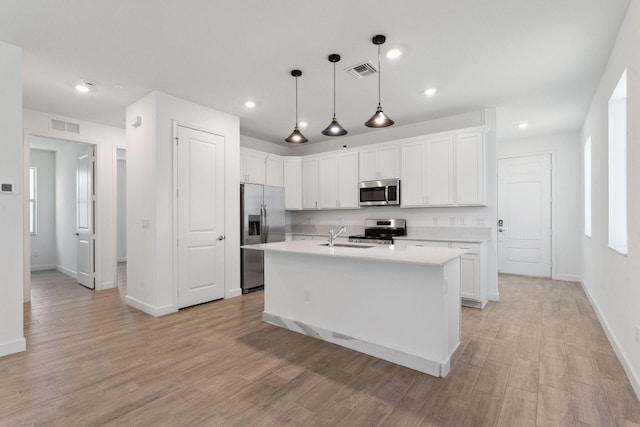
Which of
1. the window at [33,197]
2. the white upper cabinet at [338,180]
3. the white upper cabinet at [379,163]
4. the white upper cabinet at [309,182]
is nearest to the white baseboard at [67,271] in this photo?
the window at [33,197]

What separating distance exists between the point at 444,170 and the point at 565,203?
2983 millimetres

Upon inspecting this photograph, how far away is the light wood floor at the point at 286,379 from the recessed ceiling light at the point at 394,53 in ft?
9.39

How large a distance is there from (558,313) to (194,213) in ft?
16.2

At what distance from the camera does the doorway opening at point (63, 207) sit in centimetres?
563

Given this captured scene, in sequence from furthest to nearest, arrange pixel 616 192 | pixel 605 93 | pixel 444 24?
1. pixel 605 93
2. pixel 616 192
3. pixel 444 24

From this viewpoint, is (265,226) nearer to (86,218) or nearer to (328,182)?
(328,182)

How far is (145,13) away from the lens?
8.11ft

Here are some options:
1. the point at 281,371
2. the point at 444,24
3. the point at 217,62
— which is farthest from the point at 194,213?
the point at 444,24

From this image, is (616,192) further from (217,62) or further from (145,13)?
(145,13)

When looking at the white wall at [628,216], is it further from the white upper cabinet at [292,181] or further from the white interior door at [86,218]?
the white interior door at [86,218]

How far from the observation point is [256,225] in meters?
5.30

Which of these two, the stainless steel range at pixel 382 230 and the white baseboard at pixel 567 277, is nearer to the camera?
the stainless steel range at pixel 382 230

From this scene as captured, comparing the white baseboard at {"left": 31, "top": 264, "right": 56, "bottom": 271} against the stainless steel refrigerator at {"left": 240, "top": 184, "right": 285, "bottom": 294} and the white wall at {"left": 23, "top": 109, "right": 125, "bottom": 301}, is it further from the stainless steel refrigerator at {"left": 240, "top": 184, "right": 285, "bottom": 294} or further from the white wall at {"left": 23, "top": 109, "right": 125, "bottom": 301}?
the stainless steel refrigerator at {"left": 240, "top": 184, "right": 285, "bottom": 294}

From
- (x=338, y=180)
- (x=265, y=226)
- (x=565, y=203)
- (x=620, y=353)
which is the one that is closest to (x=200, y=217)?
(x=265, y=226)
